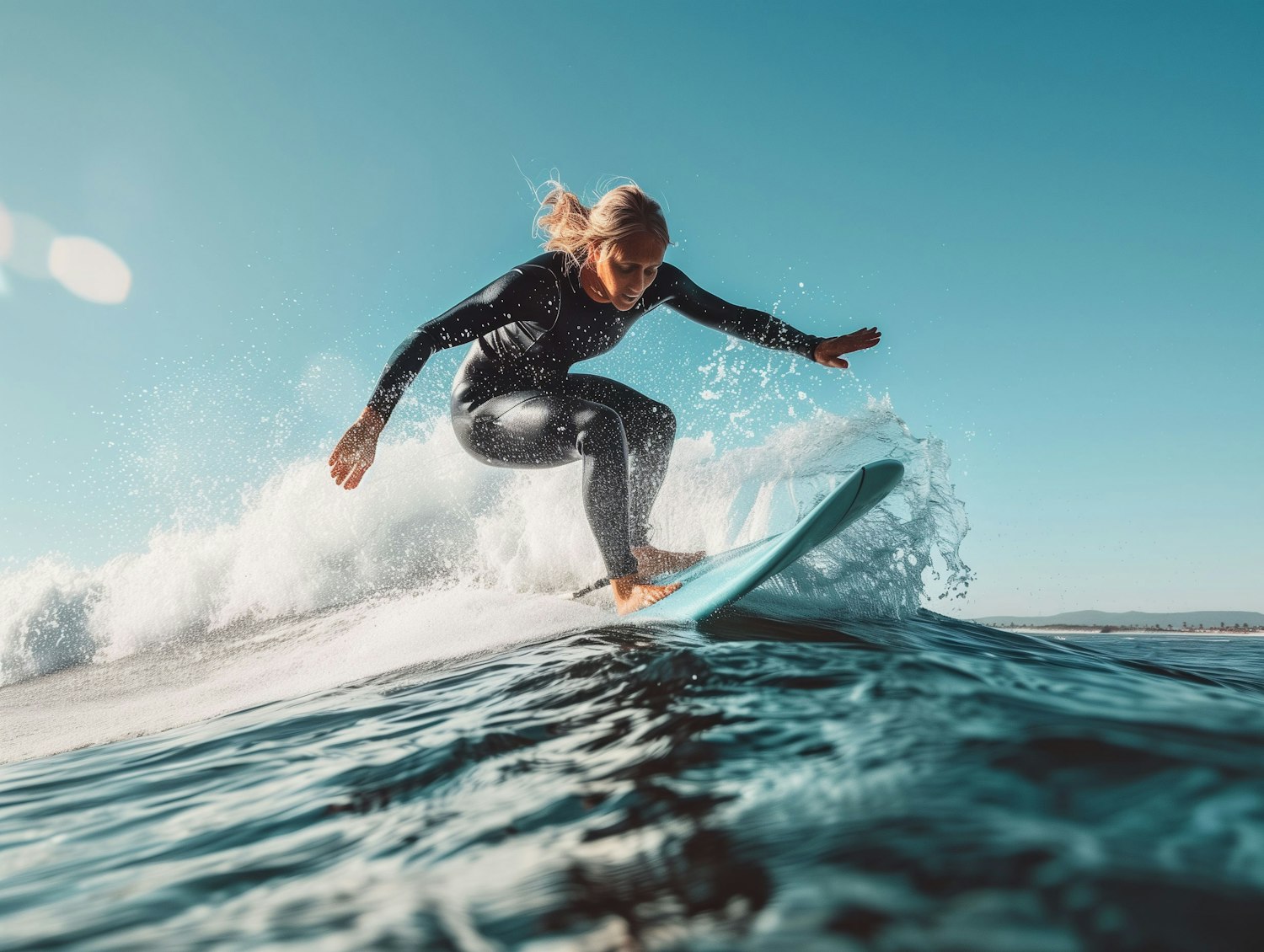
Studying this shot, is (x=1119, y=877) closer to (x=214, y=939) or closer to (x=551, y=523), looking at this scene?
(x=214, y=939)

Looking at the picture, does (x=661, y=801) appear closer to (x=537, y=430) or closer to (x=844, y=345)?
(x=537, y=430)

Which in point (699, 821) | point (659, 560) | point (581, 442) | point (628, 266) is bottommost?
point (699, 821)

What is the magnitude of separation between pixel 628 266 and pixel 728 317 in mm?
825

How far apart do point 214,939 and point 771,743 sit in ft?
2.80

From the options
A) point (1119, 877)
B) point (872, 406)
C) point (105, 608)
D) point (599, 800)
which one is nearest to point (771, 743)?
point (599, 800)

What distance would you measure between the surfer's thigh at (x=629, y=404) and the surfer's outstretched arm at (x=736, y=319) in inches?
21.1

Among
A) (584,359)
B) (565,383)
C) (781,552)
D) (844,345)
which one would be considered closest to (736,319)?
(844,345)

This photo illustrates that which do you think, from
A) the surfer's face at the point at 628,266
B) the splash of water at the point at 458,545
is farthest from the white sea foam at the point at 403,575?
the surfer's face at the point at 628,266

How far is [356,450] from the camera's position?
9.19 feet

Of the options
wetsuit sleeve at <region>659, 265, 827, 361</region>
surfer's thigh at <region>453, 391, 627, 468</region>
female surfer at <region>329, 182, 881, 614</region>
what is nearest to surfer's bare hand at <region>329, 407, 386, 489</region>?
female surfer at <region>329, 182, 881, 614</region>

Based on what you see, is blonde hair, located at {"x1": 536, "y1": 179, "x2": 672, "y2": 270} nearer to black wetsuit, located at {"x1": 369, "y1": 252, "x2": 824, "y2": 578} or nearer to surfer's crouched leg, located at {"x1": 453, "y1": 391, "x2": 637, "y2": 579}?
black wetsuit, located at {"x1": 369, "y1": 252, "x2": 824, "y2": 578}

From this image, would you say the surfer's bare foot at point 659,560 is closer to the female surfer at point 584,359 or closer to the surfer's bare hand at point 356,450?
the female surfer at point 584,359

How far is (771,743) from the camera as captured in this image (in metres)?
1.20

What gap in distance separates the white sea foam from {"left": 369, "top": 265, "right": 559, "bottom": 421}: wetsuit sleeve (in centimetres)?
112
